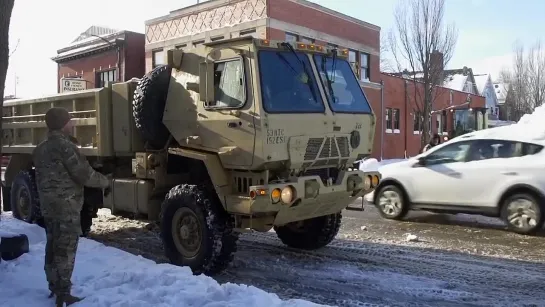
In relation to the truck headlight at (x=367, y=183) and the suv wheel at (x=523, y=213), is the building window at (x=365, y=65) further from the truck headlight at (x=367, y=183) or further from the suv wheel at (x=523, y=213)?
the truck headlight at (x=367, y=183)

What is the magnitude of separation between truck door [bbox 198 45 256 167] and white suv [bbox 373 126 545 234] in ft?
17.3

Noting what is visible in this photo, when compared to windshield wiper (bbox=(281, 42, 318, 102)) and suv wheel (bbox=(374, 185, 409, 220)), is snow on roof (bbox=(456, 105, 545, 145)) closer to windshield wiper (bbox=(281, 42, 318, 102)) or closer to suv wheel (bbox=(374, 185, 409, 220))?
suv wheel (bbox=(374, 185, 409, 220))

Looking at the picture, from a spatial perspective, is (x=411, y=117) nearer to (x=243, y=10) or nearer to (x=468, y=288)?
(x=243, y=10)

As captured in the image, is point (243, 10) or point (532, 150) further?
point (243, 10)

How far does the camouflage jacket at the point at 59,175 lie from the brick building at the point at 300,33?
1698 centimetres

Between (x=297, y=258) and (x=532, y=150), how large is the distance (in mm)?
4797

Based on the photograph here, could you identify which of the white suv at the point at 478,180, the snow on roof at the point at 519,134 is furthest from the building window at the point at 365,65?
the snow on roof at the point at 519,134

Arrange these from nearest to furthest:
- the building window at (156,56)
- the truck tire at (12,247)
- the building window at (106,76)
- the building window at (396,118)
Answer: the truck tire at (12,247) < the building window at (156,56) < the building window at (106,76) < the building window at (396,118)

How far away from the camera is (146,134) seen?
745 cm

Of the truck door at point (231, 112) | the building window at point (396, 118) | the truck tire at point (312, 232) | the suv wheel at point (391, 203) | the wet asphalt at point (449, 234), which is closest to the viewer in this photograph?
the truck door at point (231, 112)

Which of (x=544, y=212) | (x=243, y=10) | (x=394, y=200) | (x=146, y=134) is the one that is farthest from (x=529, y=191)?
(x=243, y=10)

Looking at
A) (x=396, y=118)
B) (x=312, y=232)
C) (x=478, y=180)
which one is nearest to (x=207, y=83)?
(x=312, y=232)

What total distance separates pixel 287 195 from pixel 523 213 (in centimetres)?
509

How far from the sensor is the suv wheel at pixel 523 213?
9.26 meters
